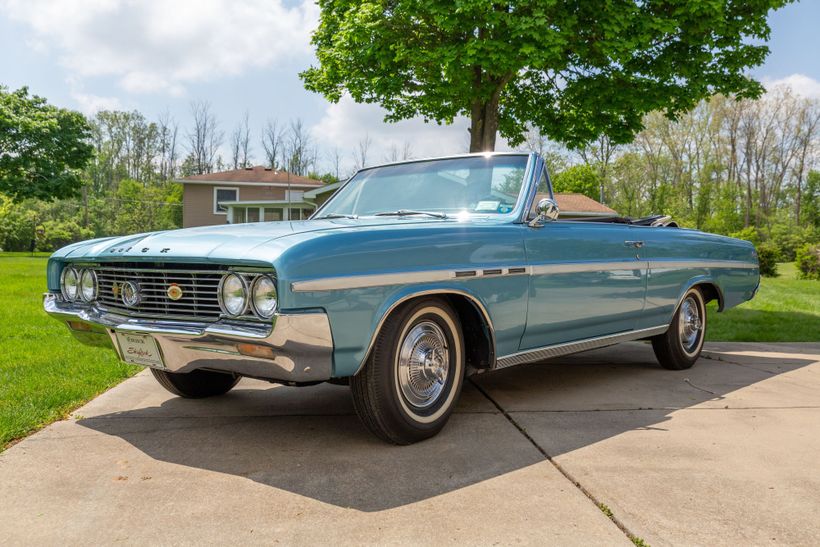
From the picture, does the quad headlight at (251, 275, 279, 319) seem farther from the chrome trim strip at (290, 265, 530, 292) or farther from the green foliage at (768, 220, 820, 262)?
the green foliage at (768, 220, 820, 262)

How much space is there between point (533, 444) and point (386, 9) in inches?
424

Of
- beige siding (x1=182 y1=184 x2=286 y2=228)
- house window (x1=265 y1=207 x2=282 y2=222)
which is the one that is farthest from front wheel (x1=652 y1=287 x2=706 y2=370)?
beige siding (x1=182 y1=184 x2=286 y2=228)

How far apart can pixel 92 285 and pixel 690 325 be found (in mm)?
4834

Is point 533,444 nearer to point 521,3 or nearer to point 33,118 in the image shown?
point 521,3

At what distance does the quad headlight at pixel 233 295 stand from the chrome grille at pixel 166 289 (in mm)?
61

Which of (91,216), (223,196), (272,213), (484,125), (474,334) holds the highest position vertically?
(223,196)

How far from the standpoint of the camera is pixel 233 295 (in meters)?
3.16

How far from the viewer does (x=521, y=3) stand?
11000 millimetres

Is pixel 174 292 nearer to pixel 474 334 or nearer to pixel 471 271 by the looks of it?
pixel 471 271

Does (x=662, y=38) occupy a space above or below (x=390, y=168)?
above

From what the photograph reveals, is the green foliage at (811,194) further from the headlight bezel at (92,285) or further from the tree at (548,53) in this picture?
the headlight bezel at (92,285)

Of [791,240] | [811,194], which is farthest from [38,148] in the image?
[811,194]

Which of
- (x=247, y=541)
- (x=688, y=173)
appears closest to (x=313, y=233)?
(x=247, y=541)

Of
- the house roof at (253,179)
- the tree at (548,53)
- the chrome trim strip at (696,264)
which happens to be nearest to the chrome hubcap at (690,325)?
the chrome trim strip at (696,264)
